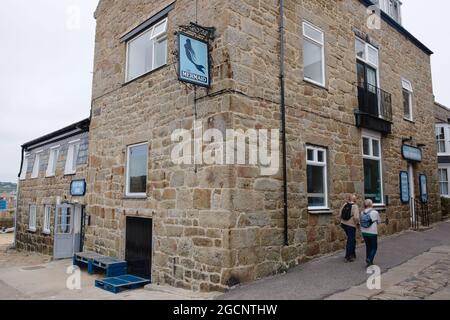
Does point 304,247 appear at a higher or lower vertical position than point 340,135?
lower

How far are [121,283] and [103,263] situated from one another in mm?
1397

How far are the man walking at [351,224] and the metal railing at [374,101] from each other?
11.6ft

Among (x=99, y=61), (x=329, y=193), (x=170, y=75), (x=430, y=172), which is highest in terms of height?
(x=99, y=61)

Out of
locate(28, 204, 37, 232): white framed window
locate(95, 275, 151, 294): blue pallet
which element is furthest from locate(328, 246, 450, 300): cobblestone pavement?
locate(28, 204, 37, 232): white framed window

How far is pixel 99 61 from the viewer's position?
11.4 metres

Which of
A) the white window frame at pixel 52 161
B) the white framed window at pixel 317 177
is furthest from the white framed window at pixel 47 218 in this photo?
the white framed window at pixel 317 177

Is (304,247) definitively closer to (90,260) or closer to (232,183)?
(232,183)

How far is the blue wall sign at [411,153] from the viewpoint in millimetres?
12203

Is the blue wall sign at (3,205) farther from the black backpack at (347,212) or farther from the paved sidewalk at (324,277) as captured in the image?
the black backpack at (347,212)

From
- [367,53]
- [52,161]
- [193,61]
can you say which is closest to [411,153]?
[367,53]

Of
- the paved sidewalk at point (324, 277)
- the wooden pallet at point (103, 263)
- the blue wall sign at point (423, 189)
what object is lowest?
the wooden pallet at point (103, 263)

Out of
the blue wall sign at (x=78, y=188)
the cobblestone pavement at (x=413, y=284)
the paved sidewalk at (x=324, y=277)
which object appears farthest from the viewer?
the blue wall sign at (x=78, y=188)
